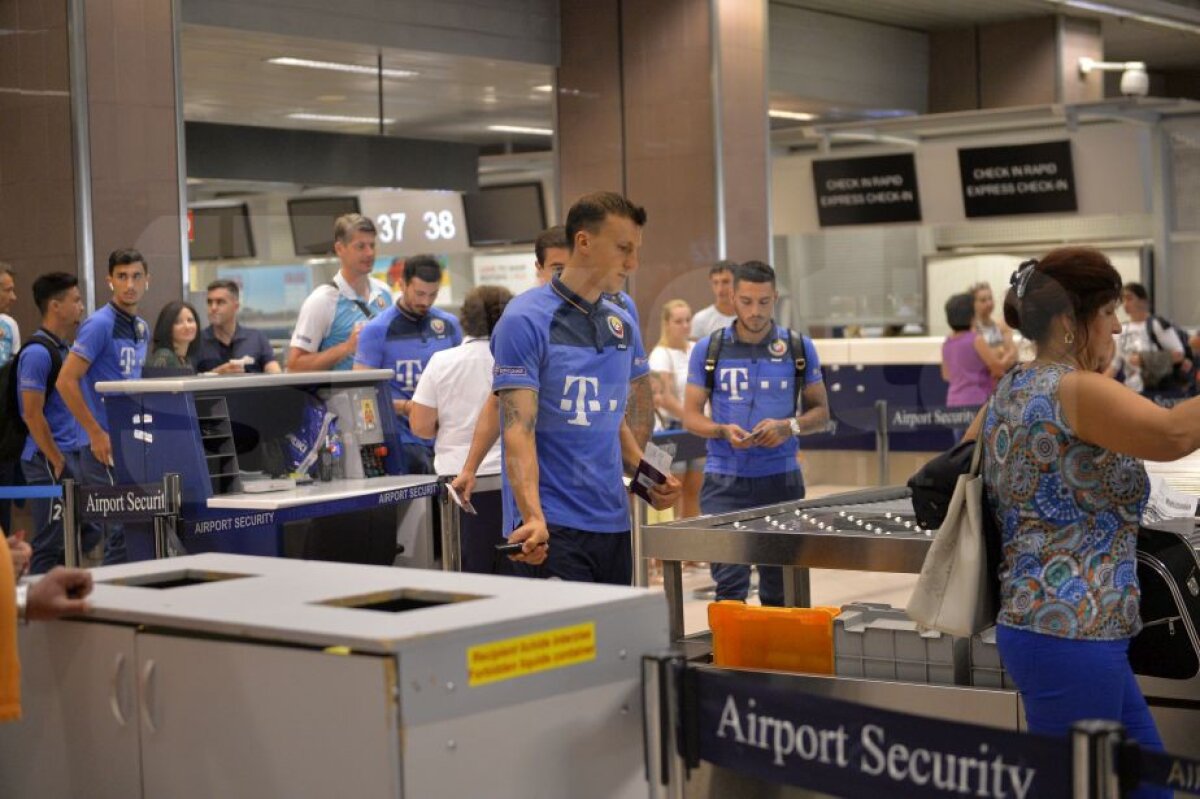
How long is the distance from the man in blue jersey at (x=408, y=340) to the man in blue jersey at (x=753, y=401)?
1263 millimetres

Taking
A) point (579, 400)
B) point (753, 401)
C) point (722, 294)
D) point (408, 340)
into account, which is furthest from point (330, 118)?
point (579, 400)

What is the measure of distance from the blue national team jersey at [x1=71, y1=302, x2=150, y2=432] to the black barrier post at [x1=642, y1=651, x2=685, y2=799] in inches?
207

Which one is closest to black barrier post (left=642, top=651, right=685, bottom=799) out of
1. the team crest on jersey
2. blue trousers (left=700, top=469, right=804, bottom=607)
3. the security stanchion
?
the team crest on jersey

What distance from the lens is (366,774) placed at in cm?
218

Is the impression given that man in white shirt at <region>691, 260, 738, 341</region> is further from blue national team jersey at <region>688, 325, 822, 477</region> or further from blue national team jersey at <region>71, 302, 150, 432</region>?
blue national team jersey at <region>71, 302, 150, 432</region>

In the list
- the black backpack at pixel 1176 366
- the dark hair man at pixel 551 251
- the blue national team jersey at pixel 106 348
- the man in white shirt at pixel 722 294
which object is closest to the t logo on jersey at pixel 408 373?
the blue national team jersey at pixel 106 348

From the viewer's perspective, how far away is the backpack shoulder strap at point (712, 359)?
6.58 meters

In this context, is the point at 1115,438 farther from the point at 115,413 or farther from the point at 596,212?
the point at 115,413

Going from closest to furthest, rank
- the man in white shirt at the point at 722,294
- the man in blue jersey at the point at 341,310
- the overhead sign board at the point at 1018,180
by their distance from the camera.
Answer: the man in blue jersey at the point at 341,310
the man in white shirt at the point at 722,294
the overhead sign board at the point at 1018,180

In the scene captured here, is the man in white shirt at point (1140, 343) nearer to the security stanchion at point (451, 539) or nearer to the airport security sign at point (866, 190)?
the airport security sign at point (866, 190)

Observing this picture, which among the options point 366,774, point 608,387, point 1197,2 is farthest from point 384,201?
point 366,774

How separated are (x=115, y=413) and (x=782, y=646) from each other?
9.41 feet

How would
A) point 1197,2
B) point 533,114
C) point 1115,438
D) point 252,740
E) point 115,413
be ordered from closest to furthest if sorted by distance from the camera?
point 252,740
point 1115,438
point 115,413
point 533,114
point 1197,2

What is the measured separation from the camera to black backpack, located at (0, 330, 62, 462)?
744cm
